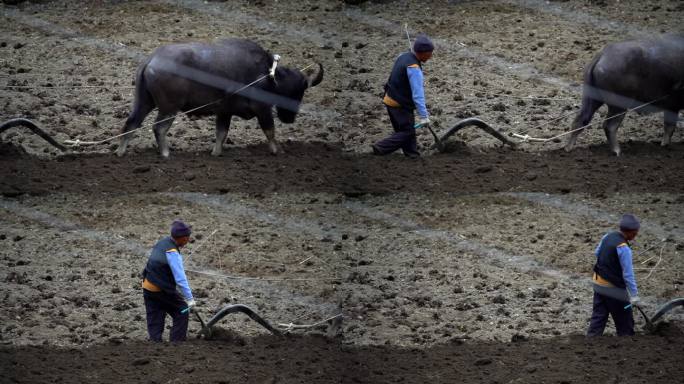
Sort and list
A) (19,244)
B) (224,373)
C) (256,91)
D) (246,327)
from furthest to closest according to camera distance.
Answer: (256,91)
(19,244)
(246,327)
(224,373)

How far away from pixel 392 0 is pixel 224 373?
12.6 meters

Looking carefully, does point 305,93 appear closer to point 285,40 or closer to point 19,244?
point 285,40

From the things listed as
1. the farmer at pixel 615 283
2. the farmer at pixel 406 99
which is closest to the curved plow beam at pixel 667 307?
the farmer at pixel 615 283

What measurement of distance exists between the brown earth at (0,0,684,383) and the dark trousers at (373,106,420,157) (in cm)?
25

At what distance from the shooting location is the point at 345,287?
763 inches

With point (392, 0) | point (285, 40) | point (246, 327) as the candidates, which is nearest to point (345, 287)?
point (246, 327)

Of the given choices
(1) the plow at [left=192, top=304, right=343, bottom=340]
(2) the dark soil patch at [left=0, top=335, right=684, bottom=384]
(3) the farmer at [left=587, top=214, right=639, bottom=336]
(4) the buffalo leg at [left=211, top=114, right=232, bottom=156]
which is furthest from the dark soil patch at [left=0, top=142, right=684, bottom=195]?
(2) the dark soil patch at [left=0, top=335, right=684, bottom=384]

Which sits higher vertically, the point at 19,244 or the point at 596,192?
the point at 596,192

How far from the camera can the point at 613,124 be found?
73.2 ft

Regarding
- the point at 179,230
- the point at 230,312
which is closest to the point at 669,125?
the point at 230,312

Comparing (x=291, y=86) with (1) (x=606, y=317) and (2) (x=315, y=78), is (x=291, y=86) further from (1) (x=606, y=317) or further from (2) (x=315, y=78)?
Answer: (1) (x=606, y=317)

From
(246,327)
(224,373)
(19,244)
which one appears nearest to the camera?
(224,373)

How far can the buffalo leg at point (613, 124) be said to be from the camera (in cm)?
2228

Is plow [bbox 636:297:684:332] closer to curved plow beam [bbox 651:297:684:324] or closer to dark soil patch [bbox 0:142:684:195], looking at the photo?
curved plow beam [bbox 651:297:684:324]
